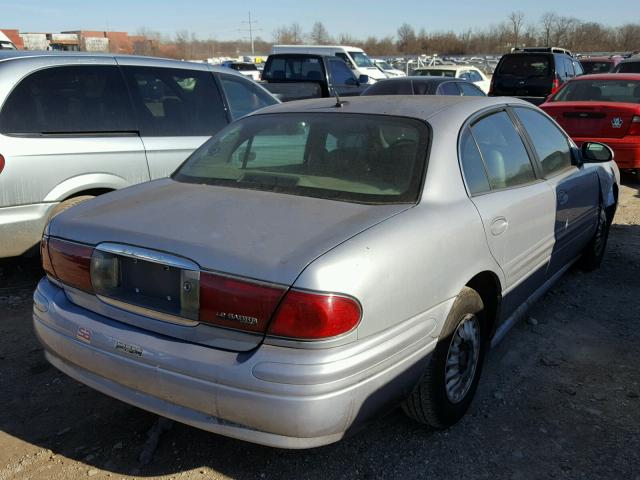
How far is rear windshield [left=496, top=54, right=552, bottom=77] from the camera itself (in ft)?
47.6

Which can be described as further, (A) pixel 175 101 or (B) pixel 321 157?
(A) pixel 175 101

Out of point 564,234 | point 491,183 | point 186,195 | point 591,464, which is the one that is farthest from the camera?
point 564,234

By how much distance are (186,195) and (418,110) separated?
1278mm

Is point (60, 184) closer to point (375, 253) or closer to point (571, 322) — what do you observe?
point (375, 253)

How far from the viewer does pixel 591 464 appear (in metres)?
2.68

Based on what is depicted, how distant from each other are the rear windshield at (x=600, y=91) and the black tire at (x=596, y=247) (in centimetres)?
453

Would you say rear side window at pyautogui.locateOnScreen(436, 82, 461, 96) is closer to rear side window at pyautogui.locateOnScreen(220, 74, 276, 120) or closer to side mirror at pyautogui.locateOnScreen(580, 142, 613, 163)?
rear side window at pyautogui.locateOnScreen(220, 74, 276, 120)

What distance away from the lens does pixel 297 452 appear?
2764 millimetres

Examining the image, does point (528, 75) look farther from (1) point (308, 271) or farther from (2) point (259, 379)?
(2) point (259, 379)

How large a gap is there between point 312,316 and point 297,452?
0.99m

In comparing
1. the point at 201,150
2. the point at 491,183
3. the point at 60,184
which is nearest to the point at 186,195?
the point at 201,150

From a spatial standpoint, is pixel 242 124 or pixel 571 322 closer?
pixel 242 124

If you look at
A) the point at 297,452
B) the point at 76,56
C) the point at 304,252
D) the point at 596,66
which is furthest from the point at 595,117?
the point at 596,66

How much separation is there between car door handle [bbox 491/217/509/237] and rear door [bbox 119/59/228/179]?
3.04 m
